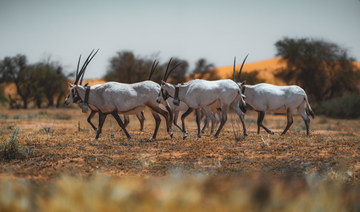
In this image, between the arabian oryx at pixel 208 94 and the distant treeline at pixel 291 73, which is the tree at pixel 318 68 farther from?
the arabian oryx at pixel 208 94

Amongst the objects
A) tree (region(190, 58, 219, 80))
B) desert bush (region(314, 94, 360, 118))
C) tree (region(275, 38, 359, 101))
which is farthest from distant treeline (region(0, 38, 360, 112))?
tree (region(190, 58, 219, 80))

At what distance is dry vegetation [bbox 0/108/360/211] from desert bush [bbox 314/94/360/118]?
16499 millimetres

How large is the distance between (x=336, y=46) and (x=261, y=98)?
22.8 meters

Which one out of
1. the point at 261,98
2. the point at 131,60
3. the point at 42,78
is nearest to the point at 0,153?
the point at 261,98

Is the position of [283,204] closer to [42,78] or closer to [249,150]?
[249,150]

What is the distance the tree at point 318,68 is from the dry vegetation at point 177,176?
72.7ft

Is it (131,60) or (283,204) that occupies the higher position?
(131,60)

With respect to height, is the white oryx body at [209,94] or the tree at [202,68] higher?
the tree at [202,68]

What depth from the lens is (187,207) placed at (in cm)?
175

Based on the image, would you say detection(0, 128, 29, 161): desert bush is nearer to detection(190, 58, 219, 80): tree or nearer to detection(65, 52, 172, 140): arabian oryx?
detection(65, 52, 172, 140): arabian oryx

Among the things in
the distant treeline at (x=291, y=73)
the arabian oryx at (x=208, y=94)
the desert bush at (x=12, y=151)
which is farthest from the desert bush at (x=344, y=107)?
the desert bush at (x=12, y=151)

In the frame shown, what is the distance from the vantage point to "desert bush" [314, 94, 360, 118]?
2341 centimetres

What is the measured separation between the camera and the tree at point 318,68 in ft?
96.3

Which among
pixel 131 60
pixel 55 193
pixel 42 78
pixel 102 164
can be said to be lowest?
pixel 102 164
